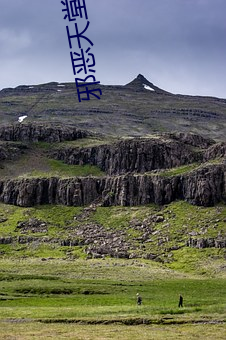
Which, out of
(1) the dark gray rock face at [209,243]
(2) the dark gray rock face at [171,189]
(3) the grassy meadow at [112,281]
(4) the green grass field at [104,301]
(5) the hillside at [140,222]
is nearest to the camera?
(4) the green grass field at [104,301]

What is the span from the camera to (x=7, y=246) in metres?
163

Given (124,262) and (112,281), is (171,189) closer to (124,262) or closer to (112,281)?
(124,262)

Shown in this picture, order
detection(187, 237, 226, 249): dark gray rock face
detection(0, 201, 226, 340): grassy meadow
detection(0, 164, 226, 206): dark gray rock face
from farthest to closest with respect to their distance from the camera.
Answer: detection(0, 164, 226, 206): dark gray rock face → detection(187, 237, 226, 249): dark gray rock face → detection(0, 201, 226, 340): grassy meadow

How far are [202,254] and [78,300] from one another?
68.2 m

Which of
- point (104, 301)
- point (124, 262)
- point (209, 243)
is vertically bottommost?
point (124, 262)

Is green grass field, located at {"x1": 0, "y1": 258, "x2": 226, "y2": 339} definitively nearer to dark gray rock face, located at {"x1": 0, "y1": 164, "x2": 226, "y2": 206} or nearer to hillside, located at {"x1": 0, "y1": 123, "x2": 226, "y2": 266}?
hillside, located at {"x1": 0, "y1": 123, "x2": 226, "y2": 266}

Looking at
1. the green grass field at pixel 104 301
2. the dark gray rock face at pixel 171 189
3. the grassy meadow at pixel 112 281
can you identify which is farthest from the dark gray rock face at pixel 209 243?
the dark gray rock face at pixel 171 189

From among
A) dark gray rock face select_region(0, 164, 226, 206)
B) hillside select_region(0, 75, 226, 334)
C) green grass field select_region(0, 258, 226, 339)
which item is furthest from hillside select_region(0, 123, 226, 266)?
green grass field select_region(0, 258, 226, 339)

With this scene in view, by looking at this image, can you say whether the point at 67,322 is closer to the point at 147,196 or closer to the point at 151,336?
the point at 151,336

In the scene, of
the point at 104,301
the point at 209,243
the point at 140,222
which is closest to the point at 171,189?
the point at 140,222

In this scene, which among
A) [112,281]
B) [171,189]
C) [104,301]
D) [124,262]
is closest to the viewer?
[104,301]

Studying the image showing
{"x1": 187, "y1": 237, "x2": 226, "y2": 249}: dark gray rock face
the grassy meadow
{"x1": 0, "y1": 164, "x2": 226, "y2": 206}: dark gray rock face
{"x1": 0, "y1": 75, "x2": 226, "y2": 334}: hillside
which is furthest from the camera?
{"x1": 0, "y1": 164, "x2": 226, "y2": 206}: dark gray rock face

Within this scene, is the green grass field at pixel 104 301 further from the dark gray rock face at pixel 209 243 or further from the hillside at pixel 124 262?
the dark gray rock face at pixel 209 243

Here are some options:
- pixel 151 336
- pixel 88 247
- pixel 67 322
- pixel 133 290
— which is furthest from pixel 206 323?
pixel 88 247
